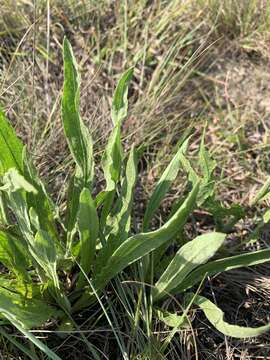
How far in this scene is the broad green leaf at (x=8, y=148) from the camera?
1255 millimetres

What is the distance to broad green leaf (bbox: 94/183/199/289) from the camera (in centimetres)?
111

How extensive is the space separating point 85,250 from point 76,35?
3.43 ft

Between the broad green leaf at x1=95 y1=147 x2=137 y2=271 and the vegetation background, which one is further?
the vegetation background

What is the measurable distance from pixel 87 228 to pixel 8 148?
0.85 ft

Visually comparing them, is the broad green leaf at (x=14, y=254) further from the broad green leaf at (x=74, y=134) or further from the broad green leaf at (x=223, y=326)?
the broad green leaf at (x=223, y=326)

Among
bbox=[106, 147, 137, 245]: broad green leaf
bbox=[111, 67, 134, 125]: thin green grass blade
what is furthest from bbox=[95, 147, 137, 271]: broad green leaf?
bbox=[111, 67, 134, 125]: thin green grass blade

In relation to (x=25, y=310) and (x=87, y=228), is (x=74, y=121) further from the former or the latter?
(x=25, y=310)

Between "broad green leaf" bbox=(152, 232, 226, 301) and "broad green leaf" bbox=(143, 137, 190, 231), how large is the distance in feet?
0.63

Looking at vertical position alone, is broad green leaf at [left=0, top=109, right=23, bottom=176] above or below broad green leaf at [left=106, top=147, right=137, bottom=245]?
above

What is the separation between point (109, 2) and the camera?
6.89 feet

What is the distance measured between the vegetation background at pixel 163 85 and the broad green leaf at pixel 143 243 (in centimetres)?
32

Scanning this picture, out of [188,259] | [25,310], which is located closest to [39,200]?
[25,310]

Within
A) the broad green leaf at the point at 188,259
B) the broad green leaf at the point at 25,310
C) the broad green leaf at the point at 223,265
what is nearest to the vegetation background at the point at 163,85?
the broad green leaf at the point at 223,265

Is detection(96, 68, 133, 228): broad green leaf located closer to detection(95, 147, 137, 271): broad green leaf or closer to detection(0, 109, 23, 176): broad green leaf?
detection(95, 147, 137, 271): broad green leaf
